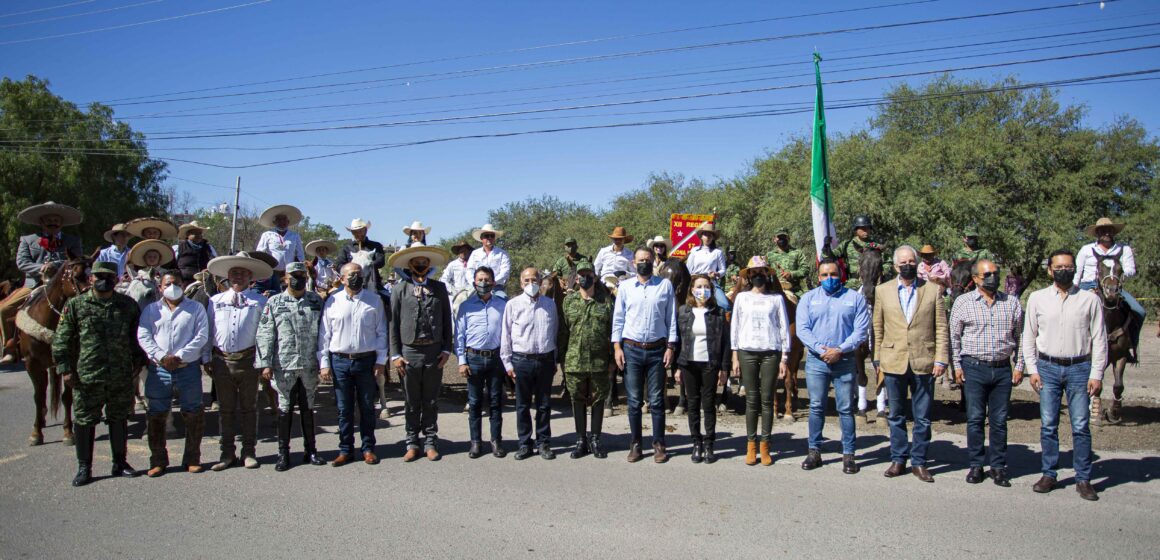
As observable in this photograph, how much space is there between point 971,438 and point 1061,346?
3.65 ft

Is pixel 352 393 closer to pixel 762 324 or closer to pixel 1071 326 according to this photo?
pixel 762 324

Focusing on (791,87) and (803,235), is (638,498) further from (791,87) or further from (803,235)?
(803,235)

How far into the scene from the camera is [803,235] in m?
22.3

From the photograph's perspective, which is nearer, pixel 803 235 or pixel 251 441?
pixel 251 441

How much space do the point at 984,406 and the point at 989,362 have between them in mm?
432

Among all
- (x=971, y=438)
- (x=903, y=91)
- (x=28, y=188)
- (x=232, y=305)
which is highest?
(x=903, y=91)

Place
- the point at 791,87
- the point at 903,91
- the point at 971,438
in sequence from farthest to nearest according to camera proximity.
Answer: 1. the point at 903,91
2. the point at 791,87
3. the point at 971,438

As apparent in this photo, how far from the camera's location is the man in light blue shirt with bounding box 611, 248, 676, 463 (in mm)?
7605

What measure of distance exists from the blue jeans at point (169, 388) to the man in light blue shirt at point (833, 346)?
6090 mm

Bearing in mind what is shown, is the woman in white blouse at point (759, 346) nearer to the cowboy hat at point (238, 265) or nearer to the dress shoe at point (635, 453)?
the dress shoe at point (635, 453)

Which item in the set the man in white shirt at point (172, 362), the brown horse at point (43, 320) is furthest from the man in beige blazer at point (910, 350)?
the brown horse at point (43, 320)

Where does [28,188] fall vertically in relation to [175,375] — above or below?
above

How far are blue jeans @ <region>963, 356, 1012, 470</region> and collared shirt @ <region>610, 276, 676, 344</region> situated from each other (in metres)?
2.82

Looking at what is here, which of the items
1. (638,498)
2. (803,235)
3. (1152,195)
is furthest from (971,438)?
(1152,195)
